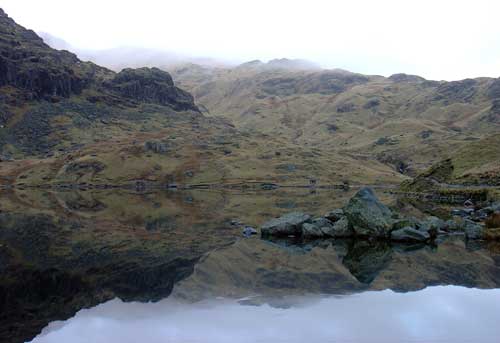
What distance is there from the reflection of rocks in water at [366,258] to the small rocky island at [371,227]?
8.35 ft

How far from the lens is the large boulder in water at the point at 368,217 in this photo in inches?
1998

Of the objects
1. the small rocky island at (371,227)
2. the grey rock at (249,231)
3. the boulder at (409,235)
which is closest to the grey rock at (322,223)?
the small rocky island at (371,227)

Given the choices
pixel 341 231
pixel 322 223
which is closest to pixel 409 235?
pixel 341 231

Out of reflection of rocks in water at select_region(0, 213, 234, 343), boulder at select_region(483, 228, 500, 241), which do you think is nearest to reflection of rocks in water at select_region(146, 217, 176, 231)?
reflection of rocks in water at select_region(0, 213, 234, 343)

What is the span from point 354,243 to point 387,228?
475 centimetres

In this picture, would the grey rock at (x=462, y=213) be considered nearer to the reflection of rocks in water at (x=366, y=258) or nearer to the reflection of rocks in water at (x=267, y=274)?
the reflection of rocks in water at (x=366, y=258)

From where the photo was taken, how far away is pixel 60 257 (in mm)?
39844

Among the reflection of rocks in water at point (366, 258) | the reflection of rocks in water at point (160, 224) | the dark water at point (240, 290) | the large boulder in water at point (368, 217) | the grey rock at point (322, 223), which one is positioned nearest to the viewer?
the dark water at point (240, 290)

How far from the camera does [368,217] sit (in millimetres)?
51625

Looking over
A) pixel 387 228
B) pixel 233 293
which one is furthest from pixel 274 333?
pixel 387 228

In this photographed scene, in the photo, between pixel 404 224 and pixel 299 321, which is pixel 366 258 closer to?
pixel 404 224

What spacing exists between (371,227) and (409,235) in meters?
4.01

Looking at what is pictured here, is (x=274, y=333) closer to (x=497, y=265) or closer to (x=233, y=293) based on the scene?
(x=233, y=293)

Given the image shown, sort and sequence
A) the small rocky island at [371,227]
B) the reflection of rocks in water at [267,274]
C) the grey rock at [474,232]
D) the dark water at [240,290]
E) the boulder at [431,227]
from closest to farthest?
the dark water at [240,290] → the reflection of rocks in water at [267,274] → the small rocky island at [371,227] → the grey rock at [474,232] → the boulder at [431,227]
